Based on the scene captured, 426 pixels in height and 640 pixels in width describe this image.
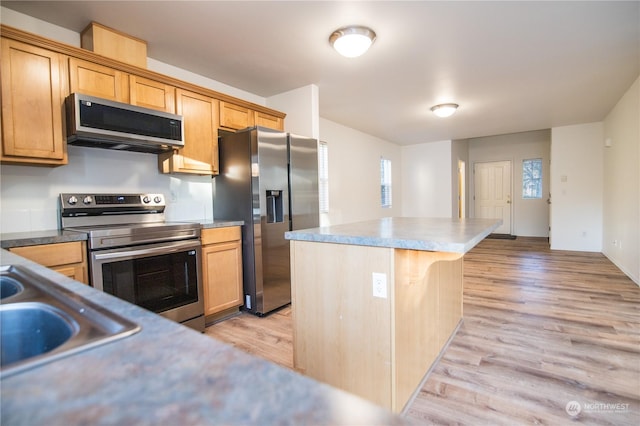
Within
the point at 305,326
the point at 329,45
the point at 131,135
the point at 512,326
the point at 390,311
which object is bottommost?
the point at 512,326

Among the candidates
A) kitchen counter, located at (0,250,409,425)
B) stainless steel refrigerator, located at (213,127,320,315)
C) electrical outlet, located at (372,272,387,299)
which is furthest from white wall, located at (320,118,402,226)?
kitchen counter, located at (0,250,409,425)

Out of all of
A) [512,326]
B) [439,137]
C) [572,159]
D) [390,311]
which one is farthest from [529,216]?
[390,311]

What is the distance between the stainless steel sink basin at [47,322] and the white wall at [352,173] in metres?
4.24

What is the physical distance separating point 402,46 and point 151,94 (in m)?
2.14

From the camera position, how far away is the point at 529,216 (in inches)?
310

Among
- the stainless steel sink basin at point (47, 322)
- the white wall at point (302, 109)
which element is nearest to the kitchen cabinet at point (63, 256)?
the stainless steel sink basin at point (47, 322)

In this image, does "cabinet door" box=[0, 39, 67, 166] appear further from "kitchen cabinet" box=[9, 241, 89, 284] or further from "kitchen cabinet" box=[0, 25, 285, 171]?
"kitchen cabinet" box=[9, 241, 89, 284]

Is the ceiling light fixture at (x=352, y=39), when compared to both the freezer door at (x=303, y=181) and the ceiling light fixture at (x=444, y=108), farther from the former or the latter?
the ceiling light fixture at (x=444, y=108)

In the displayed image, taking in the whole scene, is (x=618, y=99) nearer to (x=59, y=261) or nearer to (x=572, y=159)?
(x=572, y=159)

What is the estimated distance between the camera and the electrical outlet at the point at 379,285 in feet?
4.91

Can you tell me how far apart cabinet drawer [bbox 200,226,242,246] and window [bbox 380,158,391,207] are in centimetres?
442

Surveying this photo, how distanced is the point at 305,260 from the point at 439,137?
6.10 metres

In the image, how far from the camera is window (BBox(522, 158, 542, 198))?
7.72 m

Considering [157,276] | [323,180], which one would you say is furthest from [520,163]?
[157,276]
